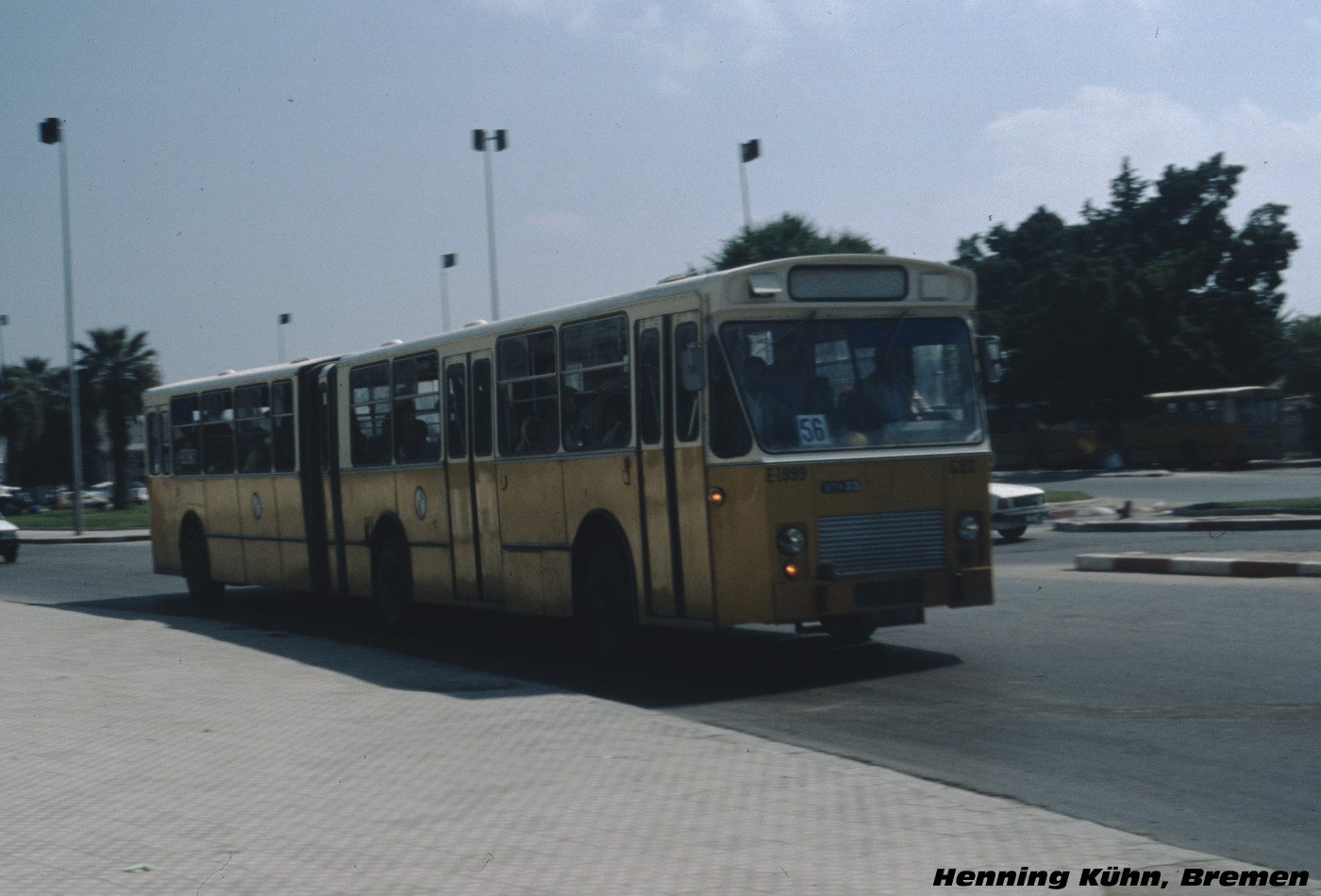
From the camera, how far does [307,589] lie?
55.5 ft

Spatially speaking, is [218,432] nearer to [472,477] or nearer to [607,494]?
[472,477]

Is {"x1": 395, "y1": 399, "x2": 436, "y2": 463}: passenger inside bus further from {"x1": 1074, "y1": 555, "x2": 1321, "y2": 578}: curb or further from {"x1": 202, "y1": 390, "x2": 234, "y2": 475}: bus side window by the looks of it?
{"x1": 1074, "y1": 555, "x2": 1321, "y2": 578}: curb

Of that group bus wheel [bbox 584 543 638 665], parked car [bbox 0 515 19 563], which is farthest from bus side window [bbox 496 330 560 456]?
parked car [bbox 0 515 19 563]

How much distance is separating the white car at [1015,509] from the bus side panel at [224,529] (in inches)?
473

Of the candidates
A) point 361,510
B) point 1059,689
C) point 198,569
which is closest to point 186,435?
point 198,569

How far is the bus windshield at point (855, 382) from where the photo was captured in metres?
10.1

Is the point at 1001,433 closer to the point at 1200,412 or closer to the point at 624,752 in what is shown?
the point at 1200,412

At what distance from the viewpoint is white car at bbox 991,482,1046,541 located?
23406 mm

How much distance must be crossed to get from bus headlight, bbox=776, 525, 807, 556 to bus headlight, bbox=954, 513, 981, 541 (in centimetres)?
136

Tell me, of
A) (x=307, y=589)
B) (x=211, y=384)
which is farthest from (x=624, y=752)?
(x=211, y=384)

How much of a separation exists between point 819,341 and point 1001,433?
176ft

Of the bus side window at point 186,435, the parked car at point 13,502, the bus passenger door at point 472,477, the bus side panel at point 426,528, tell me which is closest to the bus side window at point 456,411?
the bus passenger door at point 472,477

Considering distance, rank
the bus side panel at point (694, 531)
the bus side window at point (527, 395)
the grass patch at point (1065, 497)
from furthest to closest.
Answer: the grass patch at point (1065, 497), the bus side window at point (527, 395), the bus side panel at point (694, 531)

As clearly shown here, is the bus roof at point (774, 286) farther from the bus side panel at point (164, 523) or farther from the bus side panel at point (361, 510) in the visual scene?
the bus side panel at point (164, 523)
